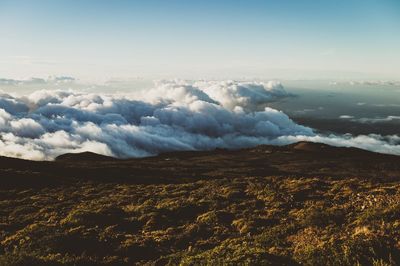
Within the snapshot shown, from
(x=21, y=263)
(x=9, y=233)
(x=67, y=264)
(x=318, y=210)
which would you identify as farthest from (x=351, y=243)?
(x=9, y=233)

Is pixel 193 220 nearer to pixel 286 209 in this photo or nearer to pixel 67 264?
pixel 286 209

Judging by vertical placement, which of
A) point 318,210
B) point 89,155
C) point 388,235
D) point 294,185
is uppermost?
point 388,235

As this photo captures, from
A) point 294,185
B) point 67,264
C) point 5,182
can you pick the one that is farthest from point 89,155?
point 67,264

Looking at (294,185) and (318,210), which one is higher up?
(318,210)

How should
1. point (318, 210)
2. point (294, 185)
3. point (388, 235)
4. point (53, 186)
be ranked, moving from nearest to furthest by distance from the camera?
point (388, 235), point (318, 210), point (294, 185), point (53, 186)

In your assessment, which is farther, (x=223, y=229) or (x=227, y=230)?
(x=223, y=229)

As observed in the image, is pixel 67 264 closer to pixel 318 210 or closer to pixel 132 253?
pixel 132 253

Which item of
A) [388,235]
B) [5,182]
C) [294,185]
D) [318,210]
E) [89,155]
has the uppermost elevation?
[388,235]

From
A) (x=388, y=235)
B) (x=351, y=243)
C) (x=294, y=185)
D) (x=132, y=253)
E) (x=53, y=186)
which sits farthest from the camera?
(x=53, y=186)

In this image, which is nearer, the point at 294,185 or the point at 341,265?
the point at 341,265
